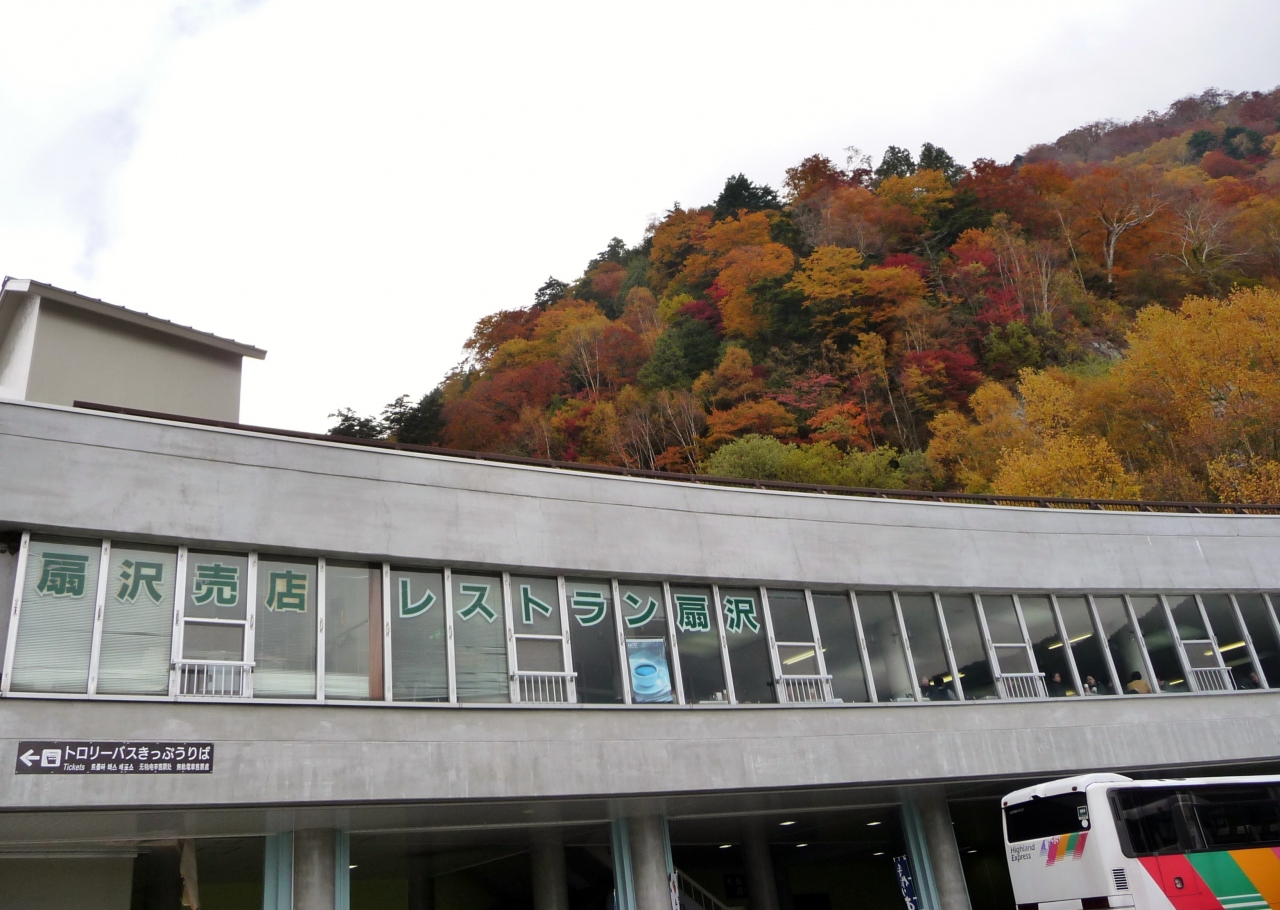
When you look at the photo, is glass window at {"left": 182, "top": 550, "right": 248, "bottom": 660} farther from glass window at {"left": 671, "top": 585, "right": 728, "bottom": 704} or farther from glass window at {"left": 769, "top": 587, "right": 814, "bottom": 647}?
glass window at {"left": 769, "top": 587, "right": 814, "bottom": 647}

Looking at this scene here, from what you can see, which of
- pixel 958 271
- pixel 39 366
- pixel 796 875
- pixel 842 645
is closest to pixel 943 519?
pixel 842 645

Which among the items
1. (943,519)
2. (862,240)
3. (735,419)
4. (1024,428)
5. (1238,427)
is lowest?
(943,519)

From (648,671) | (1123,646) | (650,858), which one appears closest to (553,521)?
(648,671)

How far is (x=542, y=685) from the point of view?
14.4 m

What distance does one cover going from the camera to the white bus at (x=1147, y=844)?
46.2 ft

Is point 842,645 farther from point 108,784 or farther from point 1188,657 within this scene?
point 108,784

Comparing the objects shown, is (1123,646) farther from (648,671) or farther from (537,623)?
(537,623)

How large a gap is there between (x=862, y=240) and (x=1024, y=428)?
67.0 ft

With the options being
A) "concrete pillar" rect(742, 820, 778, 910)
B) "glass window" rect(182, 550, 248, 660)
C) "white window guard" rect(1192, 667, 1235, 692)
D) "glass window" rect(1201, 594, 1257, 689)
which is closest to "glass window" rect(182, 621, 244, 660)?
"glass window" rect(182, 550, 248, 660)

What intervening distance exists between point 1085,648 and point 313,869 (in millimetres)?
14239

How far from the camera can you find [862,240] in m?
58.0

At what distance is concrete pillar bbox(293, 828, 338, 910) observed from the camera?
41.3ft

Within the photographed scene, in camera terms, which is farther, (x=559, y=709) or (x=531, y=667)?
(x=531, y=667)

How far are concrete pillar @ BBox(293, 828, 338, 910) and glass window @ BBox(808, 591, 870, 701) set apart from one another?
7.88 metres
